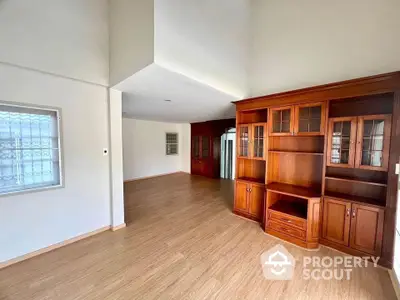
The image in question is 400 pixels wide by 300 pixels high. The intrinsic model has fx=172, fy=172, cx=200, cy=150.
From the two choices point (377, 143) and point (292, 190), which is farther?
point (292, 190)

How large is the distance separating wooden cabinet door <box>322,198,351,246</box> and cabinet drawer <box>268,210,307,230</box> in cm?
34

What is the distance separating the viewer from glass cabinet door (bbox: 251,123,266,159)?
3.16 meters

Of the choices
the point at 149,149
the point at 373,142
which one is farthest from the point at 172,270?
the point at 149,149

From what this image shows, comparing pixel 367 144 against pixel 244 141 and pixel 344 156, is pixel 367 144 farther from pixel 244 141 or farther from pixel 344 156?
pixel 244 141

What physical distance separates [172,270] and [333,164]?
2.61 m

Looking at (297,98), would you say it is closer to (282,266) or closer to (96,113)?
(282,266)

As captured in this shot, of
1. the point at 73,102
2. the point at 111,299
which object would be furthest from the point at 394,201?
the point at 73,102

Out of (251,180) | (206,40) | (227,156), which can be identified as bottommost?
(251,180)

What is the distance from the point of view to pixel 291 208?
289 centimetres

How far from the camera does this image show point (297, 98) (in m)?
2.71

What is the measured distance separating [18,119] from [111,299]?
237 centimetres

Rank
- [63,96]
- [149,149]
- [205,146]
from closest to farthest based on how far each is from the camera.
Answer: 1. [63,96]
2. [149,149]
3. [205,146]

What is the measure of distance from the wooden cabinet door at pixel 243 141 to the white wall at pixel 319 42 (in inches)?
31.4

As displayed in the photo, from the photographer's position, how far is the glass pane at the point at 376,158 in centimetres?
217
